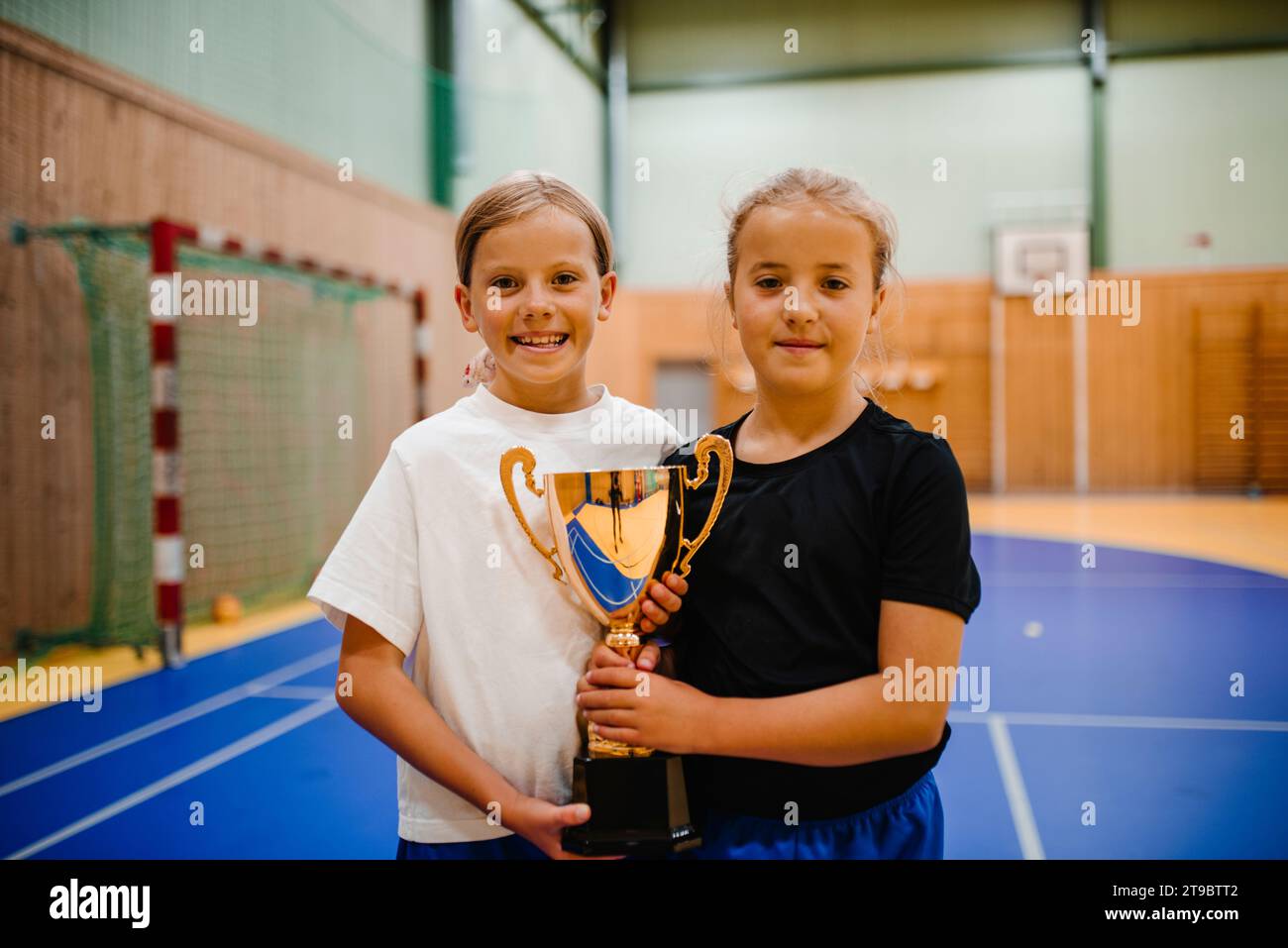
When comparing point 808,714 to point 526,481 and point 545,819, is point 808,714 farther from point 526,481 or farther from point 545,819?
point 526,481

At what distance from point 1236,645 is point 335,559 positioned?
425 cm

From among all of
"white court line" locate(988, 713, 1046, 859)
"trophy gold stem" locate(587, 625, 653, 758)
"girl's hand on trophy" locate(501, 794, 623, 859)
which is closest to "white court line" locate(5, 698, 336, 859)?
"girl's hand on trophy" locate(501, 794, 623, 859)

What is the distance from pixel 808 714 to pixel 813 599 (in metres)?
0.14

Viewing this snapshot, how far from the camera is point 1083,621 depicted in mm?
4664

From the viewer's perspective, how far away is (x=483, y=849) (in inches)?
47.7

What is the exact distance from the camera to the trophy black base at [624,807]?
1.09m

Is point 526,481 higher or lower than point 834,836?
higher

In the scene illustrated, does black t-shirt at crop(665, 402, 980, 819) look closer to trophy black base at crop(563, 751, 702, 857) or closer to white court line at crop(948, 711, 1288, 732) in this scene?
trophy black base at crop(563, 751, 702, 857)

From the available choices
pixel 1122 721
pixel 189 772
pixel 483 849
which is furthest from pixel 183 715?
pixel 1122 721

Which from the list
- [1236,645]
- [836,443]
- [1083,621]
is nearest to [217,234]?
[836,443]

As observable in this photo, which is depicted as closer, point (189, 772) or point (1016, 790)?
point (1016, 790)

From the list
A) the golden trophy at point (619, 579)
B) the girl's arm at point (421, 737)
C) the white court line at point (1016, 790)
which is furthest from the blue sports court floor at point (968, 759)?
the golden trophy at point (619, 579)

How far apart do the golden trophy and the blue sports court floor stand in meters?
1.19
